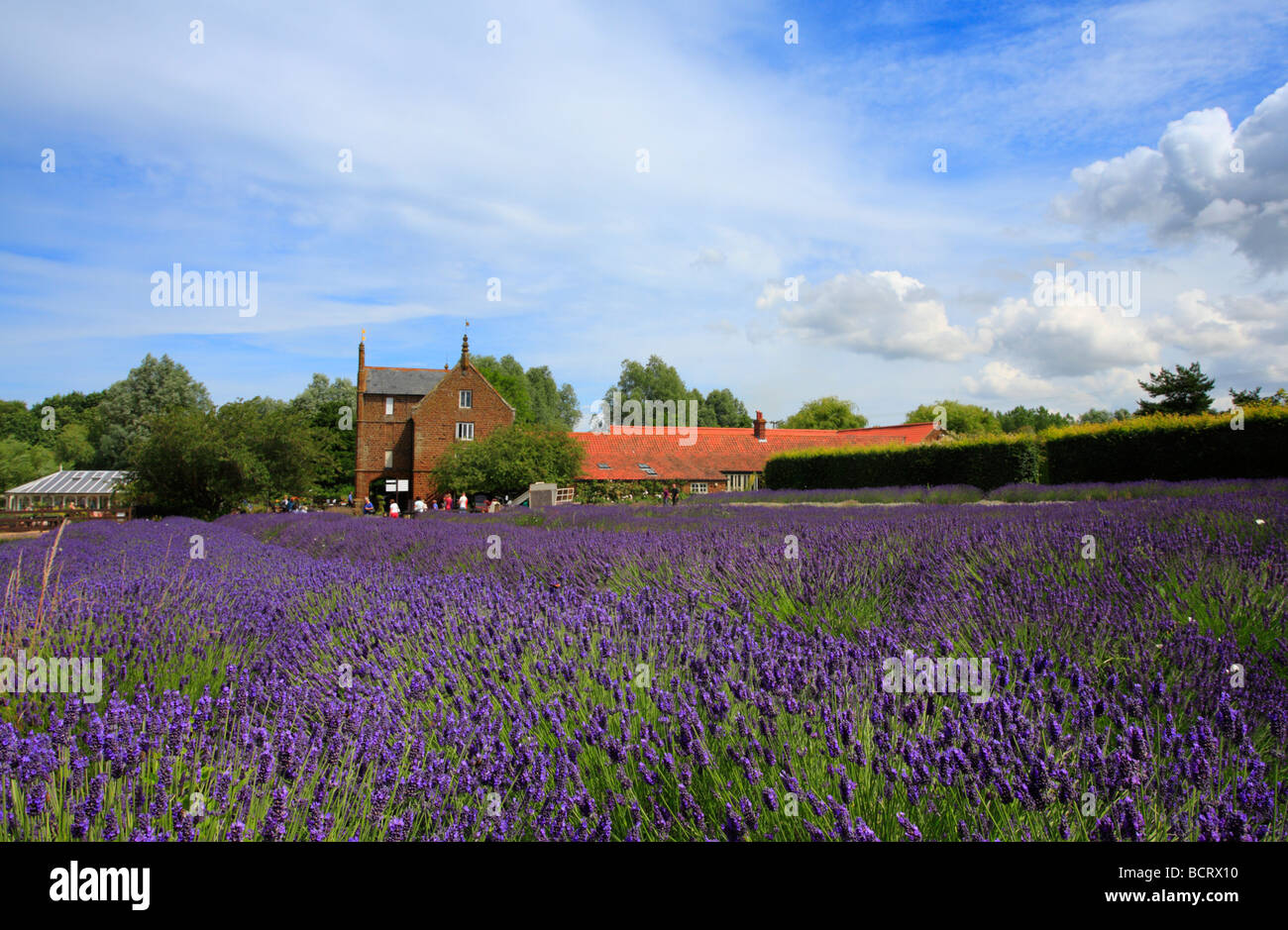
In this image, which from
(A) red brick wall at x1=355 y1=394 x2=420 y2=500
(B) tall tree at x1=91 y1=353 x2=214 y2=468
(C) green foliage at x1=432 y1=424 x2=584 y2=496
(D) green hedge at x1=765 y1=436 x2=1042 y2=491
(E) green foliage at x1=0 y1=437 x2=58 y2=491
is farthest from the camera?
(B) tall tree at x1=91 y1=353 x2=214 y2=468

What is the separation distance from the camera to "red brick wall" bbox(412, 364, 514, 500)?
42.4 m

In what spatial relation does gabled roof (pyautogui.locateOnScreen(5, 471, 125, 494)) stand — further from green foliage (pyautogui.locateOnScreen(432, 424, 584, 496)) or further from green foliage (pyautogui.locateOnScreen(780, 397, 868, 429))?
green foliage (pyautogui.locateOnScreen(780, 397, 868, 429))

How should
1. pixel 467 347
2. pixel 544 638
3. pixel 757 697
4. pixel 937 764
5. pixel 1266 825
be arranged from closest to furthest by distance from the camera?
pixel 1266 825
pixel 937 764
pixel 757 697
pixel 544 638
pixel 467 347

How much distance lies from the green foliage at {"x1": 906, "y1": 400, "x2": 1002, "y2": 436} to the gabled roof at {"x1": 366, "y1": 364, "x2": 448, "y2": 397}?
49.5 meters

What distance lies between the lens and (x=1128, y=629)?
2.80 metres

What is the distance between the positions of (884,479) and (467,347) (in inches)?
1107

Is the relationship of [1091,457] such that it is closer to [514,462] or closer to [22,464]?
[514,462]

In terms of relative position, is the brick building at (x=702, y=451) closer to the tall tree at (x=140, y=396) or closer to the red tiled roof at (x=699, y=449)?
the red tiled roof at (x=699, y=449)

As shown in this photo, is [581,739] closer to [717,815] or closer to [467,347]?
[717,815]

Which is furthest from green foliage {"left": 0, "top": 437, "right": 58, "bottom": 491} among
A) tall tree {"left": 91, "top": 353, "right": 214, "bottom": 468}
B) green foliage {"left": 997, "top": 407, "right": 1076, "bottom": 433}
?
green foliage {"left": 997, "top": 407, "right": 1076, "bottom": 433}

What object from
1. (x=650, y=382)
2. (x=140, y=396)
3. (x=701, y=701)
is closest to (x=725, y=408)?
(x=650, y=382)
